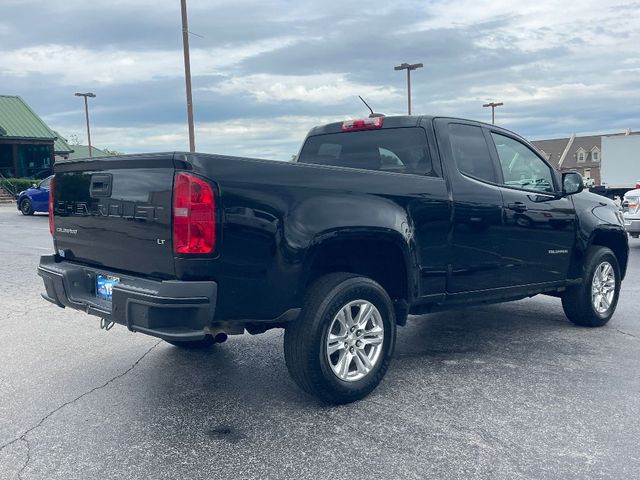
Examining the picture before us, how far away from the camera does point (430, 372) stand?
5.07 m

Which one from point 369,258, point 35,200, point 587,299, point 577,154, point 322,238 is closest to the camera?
point 322,238

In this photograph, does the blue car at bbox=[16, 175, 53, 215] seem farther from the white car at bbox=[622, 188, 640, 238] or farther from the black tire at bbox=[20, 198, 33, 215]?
the white car at bbox=[622, 188, 640, 238]

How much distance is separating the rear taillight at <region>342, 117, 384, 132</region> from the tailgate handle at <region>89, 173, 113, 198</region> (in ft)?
7.53

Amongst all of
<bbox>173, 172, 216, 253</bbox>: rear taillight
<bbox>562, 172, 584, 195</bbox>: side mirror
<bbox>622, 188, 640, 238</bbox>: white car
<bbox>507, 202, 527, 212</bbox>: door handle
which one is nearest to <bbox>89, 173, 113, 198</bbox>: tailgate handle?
<bbox>173, 172, 216, 253</bbox>: rear taillight

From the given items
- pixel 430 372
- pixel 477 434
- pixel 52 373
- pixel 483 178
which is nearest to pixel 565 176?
pixel 483 178

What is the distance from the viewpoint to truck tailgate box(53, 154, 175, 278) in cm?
382

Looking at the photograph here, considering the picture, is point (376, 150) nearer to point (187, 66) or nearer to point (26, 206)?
point (187, 66)

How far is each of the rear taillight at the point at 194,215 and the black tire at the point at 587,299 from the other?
164 inches

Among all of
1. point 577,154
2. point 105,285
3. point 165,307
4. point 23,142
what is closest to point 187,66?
point 105,285

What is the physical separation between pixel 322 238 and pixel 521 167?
268 cm

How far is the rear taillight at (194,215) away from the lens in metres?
3.66

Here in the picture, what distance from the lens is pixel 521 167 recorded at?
19.7ft

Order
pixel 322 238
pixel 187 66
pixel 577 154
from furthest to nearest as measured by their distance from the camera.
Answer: pixel 577 154
pixel 187 66
pixel 322 238

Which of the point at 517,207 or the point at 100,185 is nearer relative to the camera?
the point at 100,185
